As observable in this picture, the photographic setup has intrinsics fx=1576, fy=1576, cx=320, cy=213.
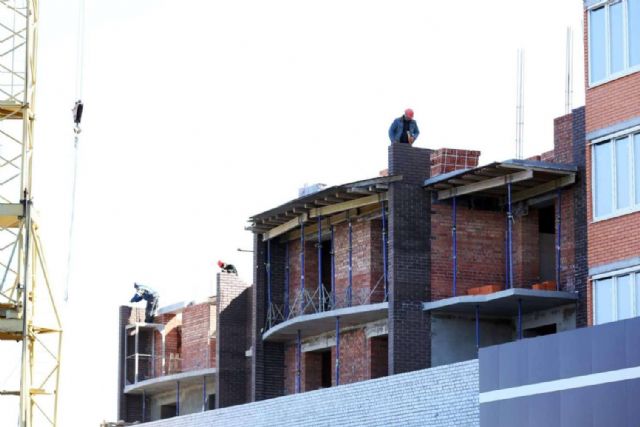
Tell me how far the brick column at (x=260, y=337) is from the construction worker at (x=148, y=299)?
9.78m

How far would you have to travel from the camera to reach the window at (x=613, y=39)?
2855cm

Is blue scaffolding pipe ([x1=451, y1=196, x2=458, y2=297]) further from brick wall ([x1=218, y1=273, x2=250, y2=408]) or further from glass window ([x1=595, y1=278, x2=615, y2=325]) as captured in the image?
brick wall ([x1=218, y1=273, x2=250, y2=408])

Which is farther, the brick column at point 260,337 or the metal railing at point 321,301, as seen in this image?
the brick column at point 260,337

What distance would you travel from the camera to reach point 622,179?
93.5ft

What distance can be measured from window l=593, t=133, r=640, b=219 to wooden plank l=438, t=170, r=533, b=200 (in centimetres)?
794

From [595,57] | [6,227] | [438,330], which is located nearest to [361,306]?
[438,330]

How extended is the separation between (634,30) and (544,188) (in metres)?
10.4

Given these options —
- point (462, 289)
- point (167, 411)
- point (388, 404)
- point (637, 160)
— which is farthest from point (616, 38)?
point (167, 411)

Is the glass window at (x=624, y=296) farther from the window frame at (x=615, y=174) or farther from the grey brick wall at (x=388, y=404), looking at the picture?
the grey brick wall at (x=388, y=404)

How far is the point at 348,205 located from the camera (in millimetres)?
42094

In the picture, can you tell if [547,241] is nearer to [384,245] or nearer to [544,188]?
[544,188]

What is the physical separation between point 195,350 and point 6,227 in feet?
40.4

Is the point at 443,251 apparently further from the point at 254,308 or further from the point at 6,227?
the point at 6,227

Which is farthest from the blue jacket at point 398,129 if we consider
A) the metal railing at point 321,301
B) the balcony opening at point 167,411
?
the balcony opening at point 167,411
